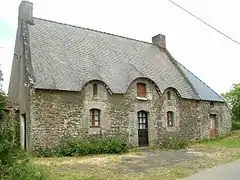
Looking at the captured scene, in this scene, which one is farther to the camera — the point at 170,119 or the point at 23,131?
the point at 170,119

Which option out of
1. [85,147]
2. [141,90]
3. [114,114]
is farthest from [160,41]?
[85,147]

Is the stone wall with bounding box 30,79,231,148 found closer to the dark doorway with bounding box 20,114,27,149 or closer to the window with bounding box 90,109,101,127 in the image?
the window with bounding box 90,109,101,127

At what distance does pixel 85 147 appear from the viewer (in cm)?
1925

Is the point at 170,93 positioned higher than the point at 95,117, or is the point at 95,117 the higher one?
the point at 170,93

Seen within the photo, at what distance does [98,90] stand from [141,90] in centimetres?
336

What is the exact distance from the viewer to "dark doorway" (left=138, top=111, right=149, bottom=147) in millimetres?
A: 22714

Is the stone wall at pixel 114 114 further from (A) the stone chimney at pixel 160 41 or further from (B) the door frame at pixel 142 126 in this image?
(A) the stone chimney at pixel 160 41

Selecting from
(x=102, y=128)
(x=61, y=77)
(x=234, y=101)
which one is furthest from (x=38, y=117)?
(x=234, y=101)

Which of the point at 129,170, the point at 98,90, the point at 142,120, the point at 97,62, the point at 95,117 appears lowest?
the point at 129,170

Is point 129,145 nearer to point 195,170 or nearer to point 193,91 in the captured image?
point 193,91

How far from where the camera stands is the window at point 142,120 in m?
22.9

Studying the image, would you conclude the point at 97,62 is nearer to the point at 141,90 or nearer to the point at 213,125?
the point at 141,90

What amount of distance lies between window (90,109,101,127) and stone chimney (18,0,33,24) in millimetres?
7296

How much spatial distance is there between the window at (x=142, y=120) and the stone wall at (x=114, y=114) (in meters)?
0.27
